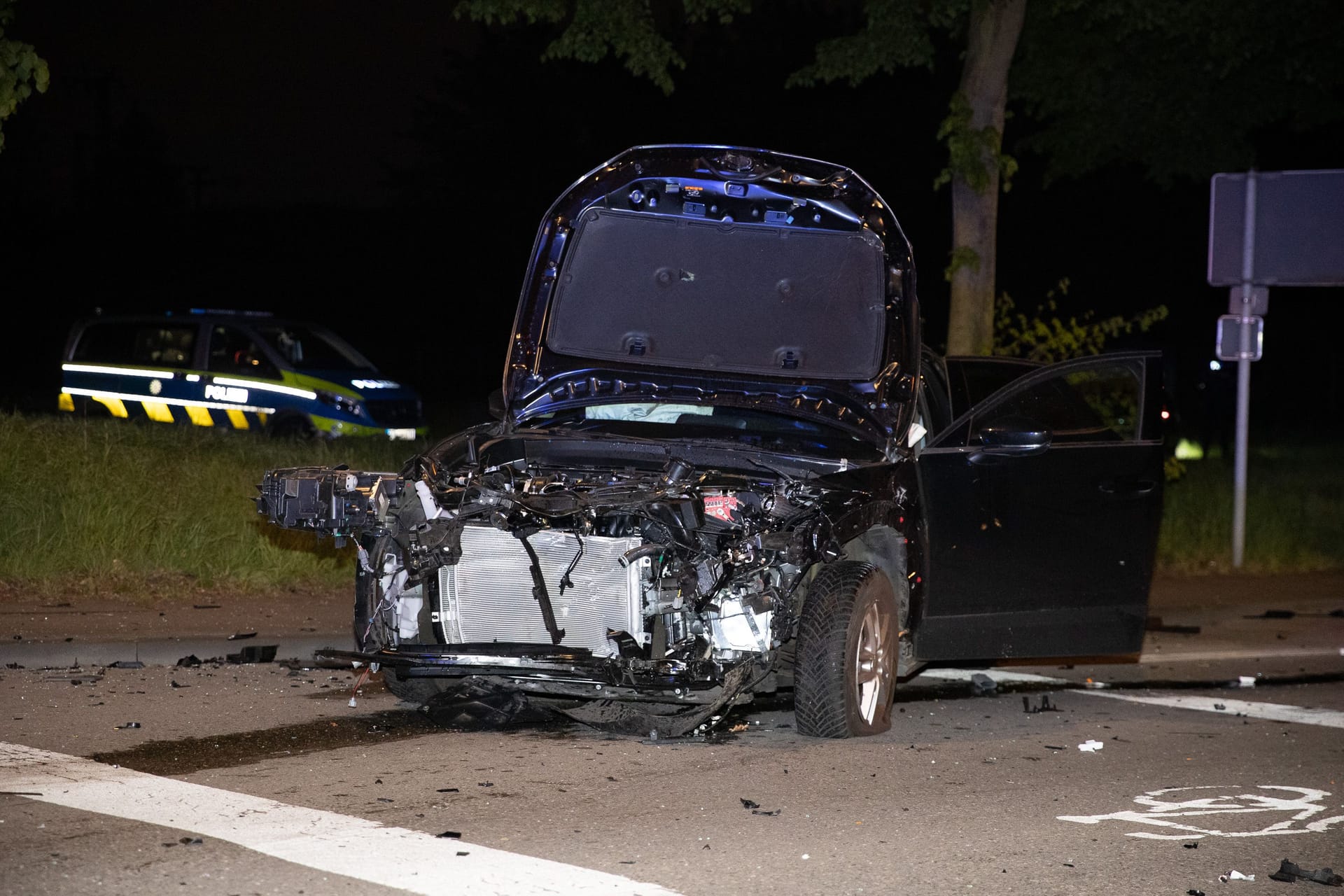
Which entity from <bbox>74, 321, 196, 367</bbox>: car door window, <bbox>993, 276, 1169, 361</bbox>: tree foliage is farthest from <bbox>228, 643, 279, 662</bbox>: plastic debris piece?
<bbox>74, 321, 196, 367</bbox>: car door window

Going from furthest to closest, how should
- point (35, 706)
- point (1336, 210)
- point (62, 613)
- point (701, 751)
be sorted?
point (1336, 210), point (62, 613), point (35, 706), point (701, 751)

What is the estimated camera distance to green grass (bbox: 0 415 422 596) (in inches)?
416

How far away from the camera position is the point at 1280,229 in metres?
13.5

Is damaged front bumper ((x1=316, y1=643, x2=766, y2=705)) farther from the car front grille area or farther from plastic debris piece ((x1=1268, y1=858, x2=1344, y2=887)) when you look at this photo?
the car front grille area

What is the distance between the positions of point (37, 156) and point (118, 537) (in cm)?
8391

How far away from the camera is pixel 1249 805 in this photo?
20.2ft

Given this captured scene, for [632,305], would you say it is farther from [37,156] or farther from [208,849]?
[37,156]

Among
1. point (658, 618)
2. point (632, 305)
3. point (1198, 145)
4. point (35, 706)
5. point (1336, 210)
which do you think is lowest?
point (35, 706)

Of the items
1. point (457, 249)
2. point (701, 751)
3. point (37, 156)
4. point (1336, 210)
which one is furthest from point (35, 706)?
point (37, 156)

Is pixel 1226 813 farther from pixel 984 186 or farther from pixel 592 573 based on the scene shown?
pixel 984 186

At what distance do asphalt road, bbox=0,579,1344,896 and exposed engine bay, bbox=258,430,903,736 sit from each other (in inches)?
14.5

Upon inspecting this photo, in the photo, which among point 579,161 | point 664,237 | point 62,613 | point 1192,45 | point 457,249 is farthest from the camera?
point 457,249

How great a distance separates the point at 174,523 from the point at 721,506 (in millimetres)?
5848

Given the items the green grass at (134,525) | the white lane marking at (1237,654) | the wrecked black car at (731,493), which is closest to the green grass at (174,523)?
the green grass at (134,525)
